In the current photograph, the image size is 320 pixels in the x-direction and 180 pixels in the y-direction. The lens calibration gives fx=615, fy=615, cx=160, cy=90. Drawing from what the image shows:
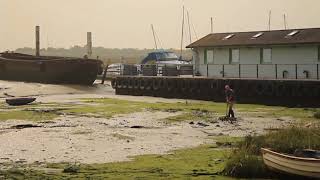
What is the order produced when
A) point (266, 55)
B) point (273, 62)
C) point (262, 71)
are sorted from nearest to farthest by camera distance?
point (273, 62) → point (262, 71) → point (266, 55)

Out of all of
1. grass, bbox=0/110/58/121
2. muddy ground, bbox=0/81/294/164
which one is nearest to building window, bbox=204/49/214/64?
muddy ground, bbox=0/81/294/164

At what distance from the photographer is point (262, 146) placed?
1741 centimetres

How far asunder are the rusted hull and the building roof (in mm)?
4088

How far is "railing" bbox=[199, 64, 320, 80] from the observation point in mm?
39875

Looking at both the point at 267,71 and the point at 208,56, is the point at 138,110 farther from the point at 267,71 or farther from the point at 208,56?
the point at 208,56

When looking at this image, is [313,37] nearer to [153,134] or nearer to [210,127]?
[210,127]

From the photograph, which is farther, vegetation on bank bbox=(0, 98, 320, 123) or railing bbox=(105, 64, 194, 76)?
railing bbox=(105, 64, 194, 76)

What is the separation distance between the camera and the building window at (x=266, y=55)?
141 ft

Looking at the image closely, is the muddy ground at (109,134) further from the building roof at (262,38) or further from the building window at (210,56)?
the building window at (210,56)

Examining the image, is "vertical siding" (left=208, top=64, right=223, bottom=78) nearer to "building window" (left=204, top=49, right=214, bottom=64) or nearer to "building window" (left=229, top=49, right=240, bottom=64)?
"building window" (left=204, top=49, right=214, bottom=64)

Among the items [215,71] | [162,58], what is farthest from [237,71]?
[162,58]

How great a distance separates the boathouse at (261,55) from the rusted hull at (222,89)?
2.38m

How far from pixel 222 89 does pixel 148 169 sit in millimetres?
25551

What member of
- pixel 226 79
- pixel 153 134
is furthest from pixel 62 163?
pixel 226 79
